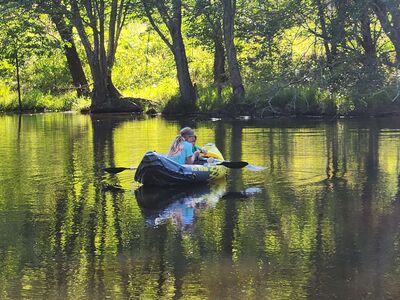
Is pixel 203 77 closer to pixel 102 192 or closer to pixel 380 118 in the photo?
pixel 380 118

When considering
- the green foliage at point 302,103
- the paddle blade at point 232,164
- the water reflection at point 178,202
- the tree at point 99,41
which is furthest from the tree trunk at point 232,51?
the water reflection at point 178,202

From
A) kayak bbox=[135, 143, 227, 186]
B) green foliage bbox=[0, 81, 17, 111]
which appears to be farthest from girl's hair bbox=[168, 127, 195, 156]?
green foliage bbox=[0, 81, 17, 111]

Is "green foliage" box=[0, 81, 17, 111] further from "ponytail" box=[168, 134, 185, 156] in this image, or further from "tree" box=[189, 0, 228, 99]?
"ponytail" box=[168, 134, 185, 156]

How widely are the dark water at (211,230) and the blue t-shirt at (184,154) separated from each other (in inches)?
27.4

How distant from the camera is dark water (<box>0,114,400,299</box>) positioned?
7.41 metres

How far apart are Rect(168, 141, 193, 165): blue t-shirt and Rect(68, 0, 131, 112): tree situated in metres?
23.3

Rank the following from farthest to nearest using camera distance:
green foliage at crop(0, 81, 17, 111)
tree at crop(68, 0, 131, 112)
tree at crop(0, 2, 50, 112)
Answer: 1. green foliage at crop(0, 81, 17, 111)
2. tree at crop(0, 2, 50, 112)
3. tree at crop(68, 0, 131, 112)

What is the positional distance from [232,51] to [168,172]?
20.7 meters

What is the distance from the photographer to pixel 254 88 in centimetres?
3384

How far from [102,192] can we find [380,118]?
18660 mm

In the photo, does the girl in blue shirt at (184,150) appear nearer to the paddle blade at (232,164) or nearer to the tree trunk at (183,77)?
the paddle blade at (232,164)

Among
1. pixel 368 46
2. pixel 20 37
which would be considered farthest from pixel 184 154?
pixel 20 37

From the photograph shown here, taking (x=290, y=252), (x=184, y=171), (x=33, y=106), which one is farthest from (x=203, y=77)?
(x=290, y=252)

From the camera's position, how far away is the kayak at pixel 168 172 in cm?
1315
